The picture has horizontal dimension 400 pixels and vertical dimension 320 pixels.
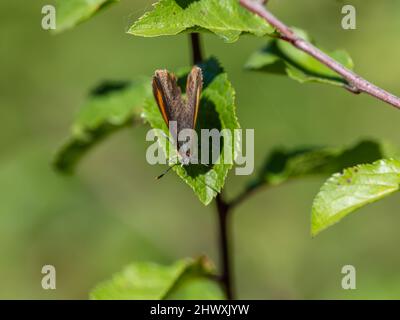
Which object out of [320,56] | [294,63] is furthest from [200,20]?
[294,63]

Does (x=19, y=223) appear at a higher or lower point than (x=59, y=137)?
lower

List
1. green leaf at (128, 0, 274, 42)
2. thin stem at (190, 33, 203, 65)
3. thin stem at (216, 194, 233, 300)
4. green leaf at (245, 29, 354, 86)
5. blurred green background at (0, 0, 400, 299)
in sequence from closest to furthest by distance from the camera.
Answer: green leaf at (128, 0, 274, 42) → green leaf at (245, 29, 354, 86) → thin stem at (190, 33, 203, 65) → thin stem at (216, 194, 233, 300) → blurred green background at (0, 0, 400, 299)

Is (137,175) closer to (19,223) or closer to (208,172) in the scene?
(19,223)

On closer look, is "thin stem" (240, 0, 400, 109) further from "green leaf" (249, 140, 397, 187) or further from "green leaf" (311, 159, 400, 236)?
"green leaf" (249, 140, 397, 187)

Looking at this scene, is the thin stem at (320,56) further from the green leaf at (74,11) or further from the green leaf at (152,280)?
the green leaf at (152,280)

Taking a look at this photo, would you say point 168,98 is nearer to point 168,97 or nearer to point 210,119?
point 168,97

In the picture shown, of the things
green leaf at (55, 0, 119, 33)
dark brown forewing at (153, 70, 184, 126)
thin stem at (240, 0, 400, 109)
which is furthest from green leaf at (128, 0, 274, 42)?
green leaf at (55, 0, 119, 33)
